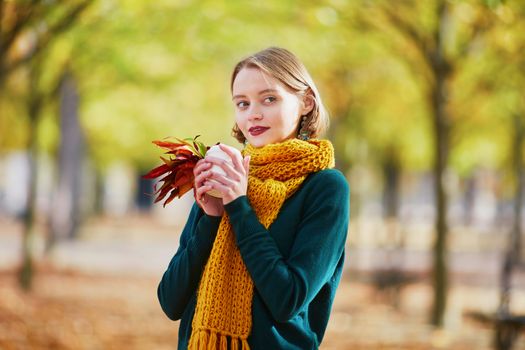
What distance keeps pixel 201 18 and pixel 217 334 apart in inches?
357

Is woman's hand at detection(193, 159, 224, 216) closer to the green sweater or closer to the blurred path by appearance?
the green sweater

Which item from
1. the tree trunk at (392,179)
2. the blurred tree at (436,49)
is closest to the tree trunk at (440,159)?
the blurred tree at (436,49)

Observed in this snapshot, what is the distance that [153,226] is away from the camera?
107 feet

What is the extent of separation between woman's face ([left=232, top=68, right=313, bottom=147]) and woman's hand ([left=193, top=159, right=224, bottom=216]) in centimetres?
24

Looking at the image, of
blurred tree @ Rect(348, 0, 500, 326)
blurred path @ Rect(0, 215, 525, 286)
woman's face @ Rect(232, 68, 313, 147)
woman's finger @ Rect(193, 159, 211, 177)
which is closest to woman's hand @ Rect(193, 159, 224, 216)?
woman's finger @ Rect(193, 159, 211, 177)

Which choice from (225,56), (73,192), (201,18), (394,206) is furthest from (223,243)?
(394,206)

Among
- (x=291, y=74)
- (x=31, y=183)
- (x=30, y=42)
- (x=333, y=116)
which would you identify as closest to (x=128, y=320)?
(x=31, y=183)

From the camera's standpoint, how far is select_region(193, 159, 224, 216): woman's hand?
77.4 inches

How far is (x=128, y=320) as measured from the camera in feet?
30.1

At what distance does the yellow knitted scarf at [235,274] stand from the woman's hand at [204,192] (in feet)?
0.12

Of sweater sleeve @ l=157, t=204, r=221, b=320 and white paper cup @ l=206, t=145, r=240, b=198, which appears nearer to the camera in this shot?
white paper cup @ l=206, t=145, r=240, b=198

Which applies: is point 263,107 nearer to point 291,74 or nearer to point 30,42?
point 291,74

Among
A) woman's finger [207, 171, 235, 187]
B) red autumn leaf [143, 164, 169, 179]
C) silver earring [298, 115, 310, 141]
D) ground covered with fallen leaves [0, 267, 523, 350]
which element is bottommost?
ground covered with fallen leaves [0, 267, 523, 350]

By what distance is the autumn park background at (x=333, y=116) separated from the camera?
827cm
